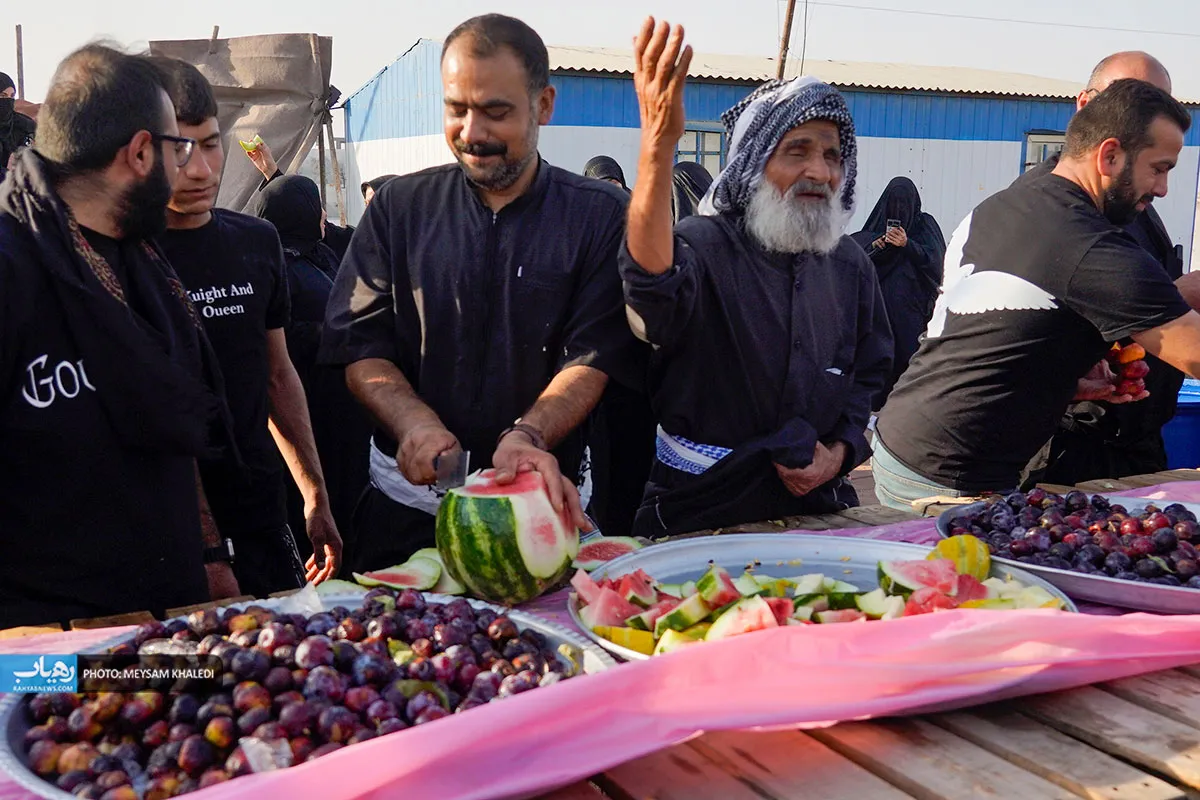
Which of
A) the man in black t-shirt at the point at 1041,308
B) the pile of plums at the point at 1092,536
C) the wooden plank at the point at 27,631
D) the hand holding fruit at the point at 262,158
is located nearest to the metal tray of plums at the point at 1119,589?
the pile of plums at the point at 1092,536

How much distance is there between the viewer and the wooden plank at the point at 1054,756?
1.59 metres

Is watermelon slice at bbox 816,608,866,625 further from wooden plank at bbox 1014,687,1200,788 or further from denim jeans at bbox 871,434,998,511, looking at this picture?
denim jeans at bbox 871,434,998,511

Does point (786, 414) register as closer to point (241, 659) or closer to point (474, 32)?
point (474, 32)

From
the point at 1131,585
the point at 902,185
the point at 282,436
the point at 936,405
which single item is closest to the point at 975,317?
the point at 936,405

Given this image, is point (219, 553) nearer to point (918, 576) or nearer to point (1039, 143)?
point (918, 576)

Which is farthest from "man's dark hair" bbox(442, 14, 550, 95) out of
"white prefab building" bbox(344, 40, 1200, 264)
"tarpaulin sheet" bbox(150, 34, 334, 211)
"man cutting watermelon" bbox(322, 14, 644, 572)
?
"white prefab building" bbox(344, 40, 1200, 264)

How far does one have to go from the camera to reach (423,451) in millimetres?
2588

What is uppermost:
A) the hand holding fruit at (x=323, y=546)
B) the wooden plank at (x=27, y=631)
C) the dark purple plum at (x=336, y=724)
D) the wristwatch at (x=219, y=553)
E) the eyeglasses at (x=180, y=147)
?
the eyeglasses at (x=180, y=147)

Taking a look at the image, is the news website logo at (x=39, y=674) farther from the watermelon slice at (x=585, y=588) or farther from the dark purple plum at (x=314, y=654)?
the watermelon slice at (x=585, y=588)

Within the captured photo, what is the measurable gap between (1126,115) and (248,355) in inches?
124

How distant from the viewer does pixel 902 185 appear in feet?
28.7

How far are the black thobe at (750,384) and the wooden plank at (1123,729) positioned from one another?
1.36 metres

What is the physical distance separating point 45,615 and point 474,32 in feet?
6.19

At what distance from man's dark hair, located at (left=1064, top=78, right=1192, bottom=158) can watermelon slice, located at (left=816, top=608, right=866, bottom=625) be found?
251 cm
